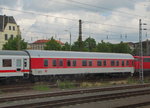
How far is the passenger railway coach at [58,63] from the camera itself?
2442 cm

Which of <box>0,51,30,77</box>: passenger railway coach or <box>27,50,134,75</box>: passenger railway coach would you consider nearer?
<box>0,51,30,77</box>: passenger railway coach

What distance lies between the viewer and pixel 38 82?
88.3 feet

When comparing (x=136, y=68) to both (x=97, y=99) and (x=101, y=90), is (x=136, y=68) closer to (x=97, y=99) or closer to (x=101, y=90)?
(x=101, y=90)

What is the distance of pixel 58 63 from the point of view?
27.9 m

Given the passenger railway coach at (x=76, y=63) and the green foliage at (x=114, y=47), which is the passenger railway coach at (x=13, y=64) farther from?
the green foliage at (x=114, y=47)

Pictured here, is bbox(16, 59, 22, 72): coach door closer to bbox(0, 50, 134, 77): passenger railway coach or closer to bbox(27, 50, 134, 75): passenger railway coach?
bbox(0, 50, 134, 77): passenger railway coach

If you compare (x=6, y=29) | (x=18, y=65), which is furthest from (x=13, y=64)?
(x=6, y=29)

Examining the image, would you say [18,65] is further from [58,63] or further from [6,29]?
[6,29]

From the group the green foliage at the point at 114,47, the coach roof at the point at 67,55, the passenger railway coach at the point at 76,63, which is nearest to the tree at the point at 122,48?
the green foliage at the point at 114,47

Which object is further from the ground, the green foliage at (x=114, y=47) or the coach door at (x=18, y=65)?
the green foliage at (x=114, y=47)

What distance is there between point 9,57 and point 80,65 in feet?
28.4

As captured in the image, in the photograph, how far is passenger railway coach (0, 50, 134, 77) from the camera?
24.4 meters

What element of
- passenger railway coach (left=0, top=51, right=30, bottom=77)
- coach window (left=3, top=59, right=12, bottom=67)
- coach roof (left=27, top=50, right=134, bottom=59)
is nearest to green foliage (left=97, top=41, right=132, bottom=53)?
coach roof (left=27, top=50, right=134, bottom=59)

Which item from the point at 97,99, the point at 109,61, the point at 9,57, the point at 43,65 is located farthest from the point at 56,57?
the point at 97,99
